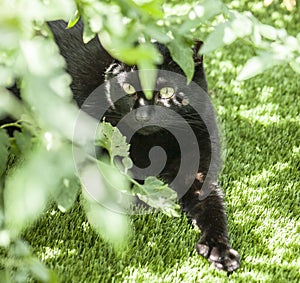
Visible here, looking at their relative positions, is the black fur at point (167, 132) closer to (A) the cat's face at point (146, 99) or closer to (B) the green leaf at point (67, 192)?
(A) the cat's face at point (146, 99)

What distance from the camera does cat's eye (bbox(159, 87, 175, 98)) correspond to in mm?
2000

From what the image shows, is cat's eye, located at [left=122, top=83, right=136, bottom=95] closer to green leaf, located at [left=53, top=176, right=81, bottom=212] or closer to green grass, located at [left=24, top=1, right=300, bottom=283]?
green grass, located at [left=24, top=1, right=300, bottom=283]

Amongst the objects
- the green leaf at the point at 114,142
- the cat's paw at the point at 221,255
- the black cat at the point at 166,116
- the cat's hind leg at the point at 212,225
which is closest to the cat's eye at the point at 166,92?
the black cat at the point at 166,116

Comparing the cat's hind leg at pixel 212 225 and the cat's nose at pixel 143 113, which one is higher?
the cat's nose at pixel 143 113

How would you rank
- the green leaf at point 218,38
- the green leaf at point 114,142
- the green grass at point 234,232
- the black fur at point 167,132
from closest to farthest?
1. the green leaf at point 218,38
2. the green leaf at point 114,142
3. the green grass at point 234,232
4. the black fur at point 167,132

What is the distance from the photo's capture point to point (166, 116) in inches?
81.8

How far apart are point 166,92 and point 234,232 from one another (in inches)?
22.4

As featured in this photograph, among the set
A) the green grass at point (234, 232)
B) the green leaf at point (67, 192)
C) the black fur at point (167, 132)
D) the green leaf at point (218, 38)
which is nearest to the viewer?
the green leaf at point (67, 192)

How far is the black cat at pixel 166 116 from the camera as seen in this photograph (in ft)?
6.47

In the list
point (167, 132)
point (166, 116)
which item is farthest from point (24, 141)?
point (167, 132)

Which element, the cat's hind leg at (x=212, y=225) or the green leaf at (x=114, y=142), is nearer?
A: the green leaf at (x=114, y=142)


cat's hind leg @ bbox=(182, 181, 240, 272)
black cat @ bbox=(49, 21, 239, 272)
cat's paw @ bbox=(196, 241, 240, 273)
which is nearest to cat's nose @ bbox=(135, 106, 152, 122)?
black cat @ bbox=(49, 21, 239, 272)

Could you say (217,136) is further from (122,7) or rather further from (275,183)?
(122,7)

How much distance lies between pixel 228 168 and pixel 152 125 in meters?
0.45
